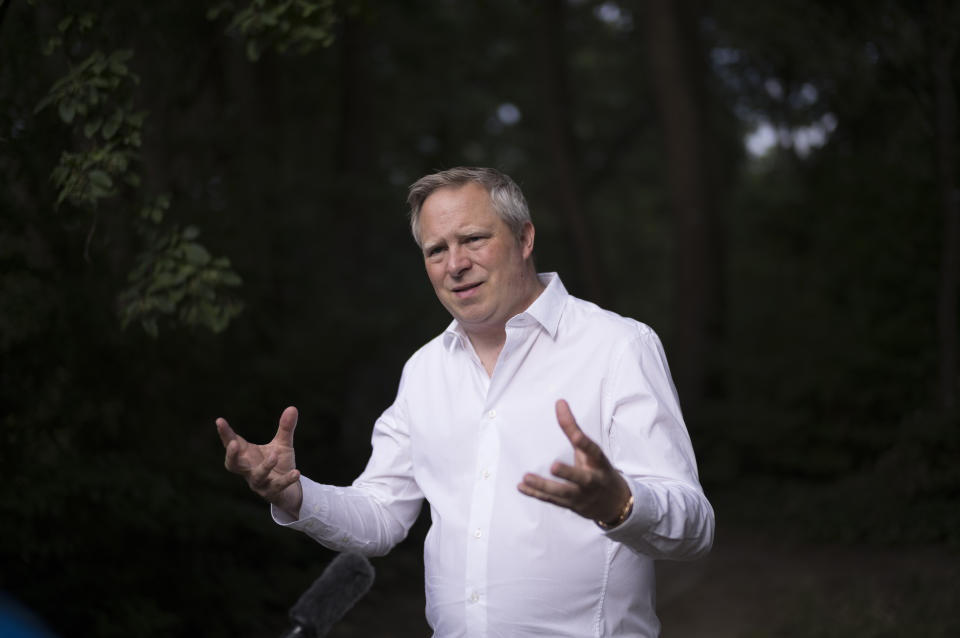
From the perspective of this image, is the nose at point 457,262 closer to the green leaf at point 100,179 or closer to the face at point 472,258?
the face at point 472,258

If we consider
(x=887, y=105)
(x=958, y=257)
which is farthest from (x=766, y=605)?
(x=887, y=105)

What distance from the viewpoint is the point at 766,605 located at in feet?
23.4

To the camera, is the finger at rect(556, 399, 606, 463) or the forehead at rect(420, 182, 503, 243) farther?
the forehead at rect(420, 182, 503, 243)

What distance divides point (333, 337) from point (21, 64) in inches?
183

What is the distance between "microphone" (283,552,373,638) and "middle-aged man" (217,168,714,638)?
0.43ft

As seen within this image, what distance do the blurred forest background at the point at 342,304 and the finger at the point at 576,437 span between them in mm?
1452

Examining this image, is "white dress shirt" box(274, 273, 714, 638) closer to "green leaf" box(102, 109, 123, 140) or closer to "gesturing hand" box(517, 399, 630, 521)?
"gesturing hand" box(517, 399, 630, 521)

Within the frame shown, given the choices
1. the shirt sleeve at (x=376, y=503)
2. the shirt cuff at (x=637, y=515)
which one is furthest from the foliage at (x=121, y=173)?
the shirt cuff at (x=637, y=515)

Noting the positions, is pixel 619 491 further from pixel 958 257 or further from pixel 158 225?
pixel 958 257

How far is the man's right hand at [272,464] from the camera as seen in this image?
2656 millimetres

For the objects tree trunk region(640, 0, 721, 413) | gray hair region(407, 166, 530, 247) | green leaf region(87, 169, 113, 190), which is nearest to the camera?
gray hair region(407, 166, 530, 247)

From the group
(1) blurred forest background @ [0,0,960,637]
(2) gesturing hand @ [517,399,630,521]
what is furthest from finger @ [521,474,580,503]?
(1) blurred forest background @ [0,0,960,637]

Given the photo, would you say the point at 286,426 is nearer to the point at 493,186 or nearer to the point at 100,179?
the point at 493,186

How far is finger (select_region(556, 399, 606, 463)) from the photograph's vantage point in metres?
2.12
